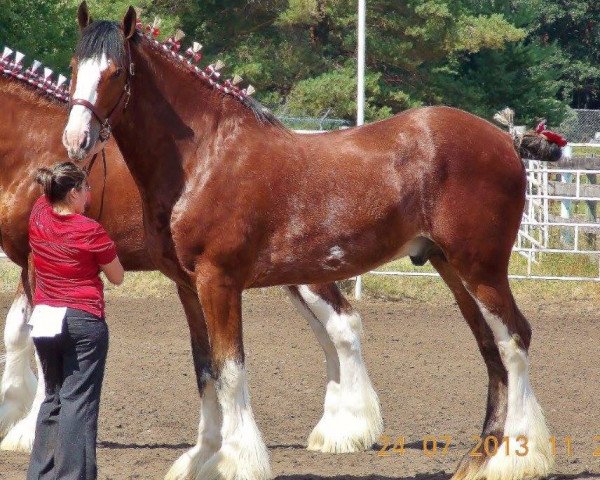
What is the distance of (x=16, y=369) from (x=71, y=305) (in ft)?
6.26

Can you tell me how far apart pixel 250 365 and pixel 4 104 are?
2.96 m

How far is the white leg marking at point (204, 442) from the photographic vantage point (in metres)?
4.91

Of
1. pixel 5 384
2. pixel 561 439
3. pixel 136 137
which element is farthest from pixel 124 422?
pixel 561 439

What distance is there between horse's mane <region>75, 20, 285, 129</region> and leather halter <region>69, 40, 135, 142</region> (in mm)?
67

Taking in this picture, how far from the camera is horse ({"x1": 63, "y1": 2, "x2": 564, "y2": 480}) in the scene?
4.73 metres

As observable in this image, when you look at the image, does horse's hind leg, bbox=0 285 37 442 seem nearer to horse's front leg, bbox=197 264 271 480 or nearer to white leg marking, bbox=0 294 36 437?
white leg marking, bbox=0 294 36 437

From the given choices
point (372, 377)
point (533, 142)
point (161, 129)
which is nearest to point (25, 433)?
point (161, 129)

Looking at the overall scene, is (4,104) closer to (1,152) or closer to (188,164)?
(1,152)

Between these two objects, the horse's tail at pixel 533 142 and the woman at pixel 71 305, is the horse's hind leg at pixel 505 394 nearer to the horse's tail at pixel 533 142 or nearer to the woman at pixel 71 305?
the horse's tail at pixel 533 142

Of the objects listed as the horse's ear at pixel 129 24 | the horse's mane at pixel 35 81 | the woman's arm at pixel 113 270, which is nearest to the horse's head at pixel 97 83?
the horse's ear at pixel 129 24

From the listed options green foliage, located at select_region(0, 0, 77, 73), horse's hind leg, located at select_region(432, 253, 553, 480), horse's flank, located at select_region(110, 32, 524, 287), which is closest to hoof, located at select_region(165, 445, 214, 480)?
horse's flank, located at select_region(110, 32, 524, 287)

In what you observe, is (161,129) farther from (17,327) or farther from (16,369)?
(16,369)

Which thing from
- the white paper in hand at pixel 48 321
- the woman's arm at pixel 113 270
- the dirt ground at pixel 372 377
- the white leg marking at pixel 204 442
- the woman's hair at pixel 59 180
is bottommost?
the dirt ground at pixel 372 377

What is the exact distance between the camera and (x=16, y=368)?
235 inches
